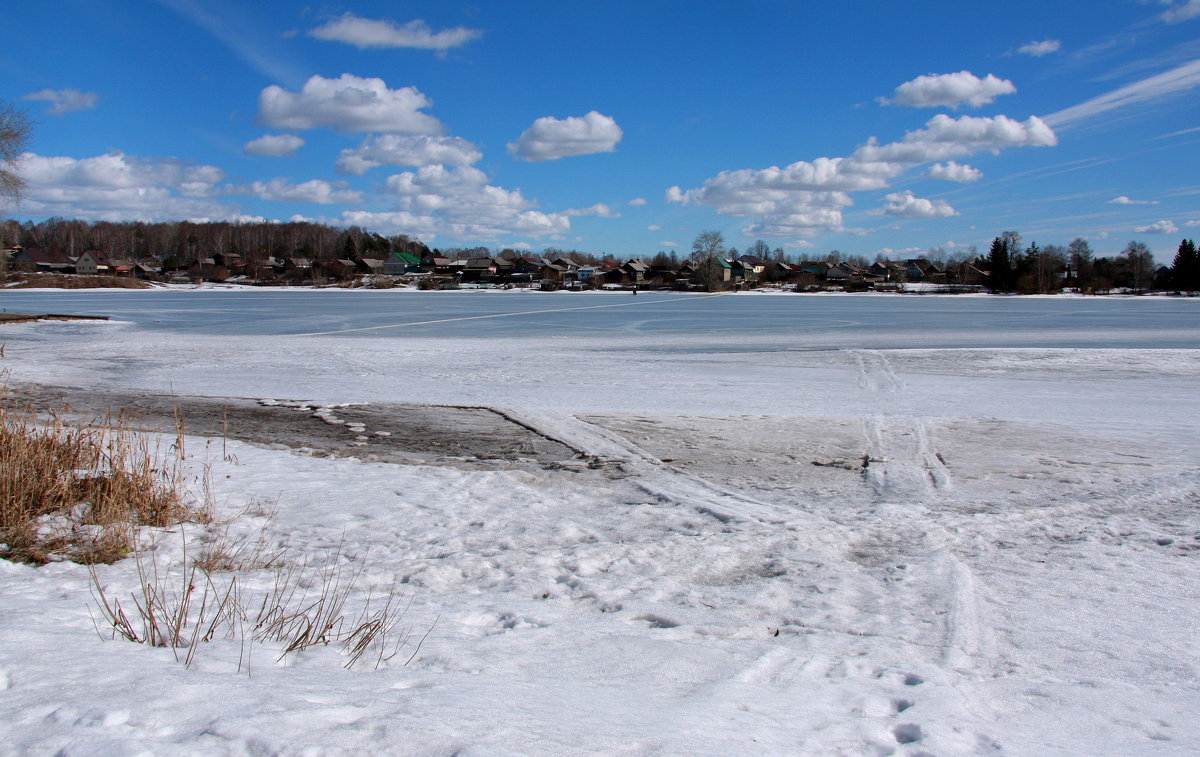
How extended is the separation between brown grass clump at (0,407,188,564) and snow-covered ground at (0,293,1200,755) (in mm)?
381

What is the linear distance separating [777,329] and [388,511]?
2569 centimetres

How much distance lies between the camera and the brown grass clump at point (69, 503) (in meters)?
5.06

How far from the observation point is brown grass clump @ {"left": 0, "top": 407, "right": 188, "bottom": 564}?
5.06 metres

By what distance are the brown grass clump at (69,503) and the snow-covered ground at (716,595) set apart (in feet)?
1.25

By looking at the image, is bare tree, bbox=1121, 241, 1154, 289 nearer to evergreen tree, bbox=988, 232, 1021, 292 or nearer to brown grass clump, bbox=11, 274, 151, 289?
evergreen tree, bbox=988, 232, 1021, 292

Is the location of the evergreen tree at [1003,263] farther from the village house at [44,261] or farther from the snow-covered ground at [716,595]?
the village house at [44,261]

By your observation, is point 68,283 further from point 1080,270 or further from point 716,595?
point 1080,270

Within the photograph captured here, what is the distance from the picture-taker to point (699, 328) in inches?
1228

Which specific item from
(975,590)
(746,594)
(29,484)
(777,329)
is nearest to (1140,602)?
(975,590)

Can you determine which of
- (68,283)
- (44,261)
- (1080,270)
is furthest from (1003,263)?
(44,261)

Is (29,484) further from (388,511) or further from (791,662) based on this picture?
(791,662)

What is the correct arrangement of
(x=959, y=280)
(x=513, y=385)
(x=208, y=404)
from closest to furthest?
(x=208, y=404)
(x=513, y=385)
(x=959, y=280)

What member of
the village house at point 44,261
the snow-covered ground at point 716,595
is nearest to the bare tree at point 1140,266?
the snow-covered ground at point 716,595

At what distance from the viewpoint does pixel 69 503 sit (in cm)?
580
